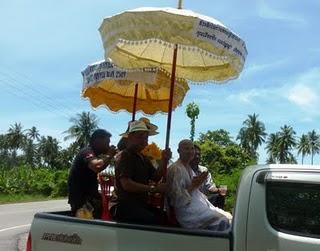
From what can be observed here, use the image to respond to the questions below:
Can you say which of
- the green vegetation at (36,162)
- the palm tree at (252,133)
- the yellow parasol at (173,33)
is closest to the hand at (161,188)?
the yellow parasol at (173,33)

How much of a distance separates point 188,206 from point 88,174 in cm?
158

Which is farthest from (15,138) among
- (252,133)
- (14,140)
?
(252,133)

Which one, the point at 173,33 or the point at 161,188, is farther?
the point at 173,33

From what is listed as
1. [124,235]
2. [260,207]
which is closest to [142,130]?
[124,235]

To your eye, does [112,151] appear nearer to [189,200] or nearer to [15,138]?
[189,200]

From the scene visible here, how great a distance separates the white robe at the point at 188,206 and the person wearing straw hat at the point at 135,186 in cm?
14

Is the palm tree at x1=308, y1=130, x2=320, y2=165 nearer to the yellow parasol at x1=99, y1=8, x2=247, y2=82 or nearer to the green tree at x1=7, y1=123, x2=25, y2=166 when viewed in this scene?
the green tree at x1=7, y1=123, x2=25, y2=166

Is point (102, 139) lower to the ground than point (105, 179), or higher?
higher

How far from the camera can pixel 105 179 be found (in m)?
6.65

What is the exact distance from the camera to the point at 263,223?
4.04m

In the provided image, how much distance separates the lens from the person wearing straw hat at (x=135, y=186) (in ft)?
16.8

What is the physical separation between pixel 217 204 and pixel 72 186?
2.17 meters

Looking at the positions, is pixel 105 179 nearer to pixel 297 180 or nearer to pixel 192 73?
pixel 192 73

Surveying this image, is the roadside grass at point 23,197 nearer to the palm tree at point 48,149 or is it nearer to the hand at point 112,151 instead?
the hand at point 112,151
